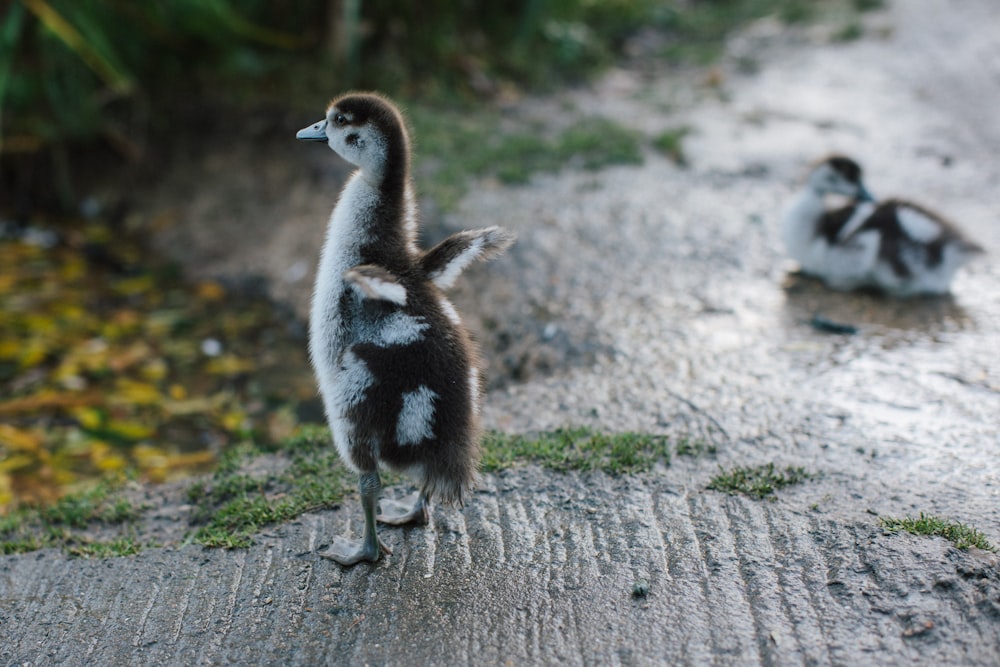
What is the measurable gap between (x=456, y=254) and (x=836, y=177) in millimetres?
3566

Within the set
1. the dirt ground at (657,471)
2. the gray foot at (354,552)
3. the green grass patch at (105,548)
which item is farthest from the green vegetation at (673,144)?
the green grass patch at (105,548)

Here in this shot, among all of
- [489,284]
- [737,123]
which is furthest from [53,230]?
[737,123]

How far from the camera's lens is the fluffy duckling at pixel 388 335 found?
3.36 m

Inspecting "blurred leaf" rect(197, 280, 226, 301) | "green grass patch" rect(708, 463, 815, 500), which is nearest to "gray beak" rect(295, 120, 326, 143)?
"green grass patch" rect(708, 463, 815, 500)

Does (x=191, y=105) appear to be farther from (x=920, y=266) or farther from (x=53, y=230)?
(x=920, y=266)

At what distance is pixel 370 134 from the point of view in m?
3.54

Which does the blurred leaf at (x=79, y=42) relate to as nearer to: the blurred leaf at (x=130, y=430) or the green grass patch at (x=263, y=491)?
the blurred leaf at (x=130, y=430)

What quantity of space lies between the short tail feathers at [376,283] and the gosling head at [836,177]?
12.5 ft

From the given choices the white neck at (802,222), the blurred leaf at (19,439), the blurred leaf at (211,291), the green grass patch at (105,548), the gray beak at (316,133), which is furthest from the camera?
the blurred leaf at (211,291)

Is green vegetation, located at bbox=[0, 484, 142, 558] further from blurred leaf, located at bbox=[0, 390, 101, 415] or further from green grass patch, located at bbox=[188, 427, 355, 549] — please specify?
blurred leaf, located at bbox=[0, 390, 101, 415]

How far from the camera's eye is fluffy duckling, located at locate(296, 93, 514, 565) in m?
3.36

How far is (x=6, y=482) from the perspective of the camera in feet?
16.2

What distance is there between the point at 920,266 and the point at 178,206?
241 inches

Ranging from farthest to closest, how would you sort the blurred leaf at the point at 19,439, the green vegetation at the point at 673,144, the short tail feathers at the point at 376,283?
the green vegetation at the point at 673,144, the blurred leaf at the point at 19,439, the short tail feathers at the point at 376,283
